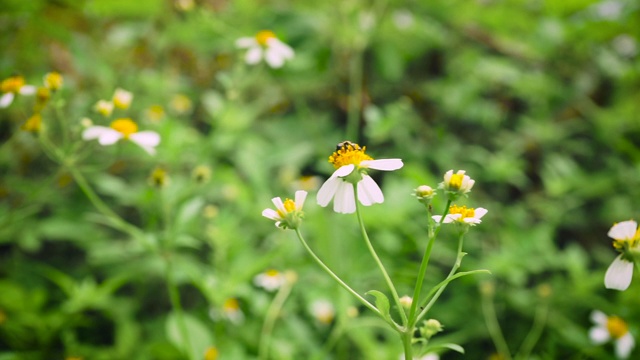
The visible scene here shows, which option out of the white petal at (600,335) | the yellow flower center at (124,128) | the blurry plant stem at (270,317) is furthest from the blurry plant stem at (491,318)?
the yellow flower center at (124,128)

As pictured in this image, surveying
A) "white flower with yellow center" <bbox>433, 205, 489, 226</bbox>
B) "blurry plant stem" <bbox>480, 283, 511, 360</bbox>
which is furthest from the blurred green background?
"white flower with yellow center" <bbox>433, 205, 489, 226</bbox>

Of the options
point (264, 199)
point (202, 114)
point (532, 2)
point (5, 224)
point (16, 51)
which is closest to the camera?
point (5, 224)

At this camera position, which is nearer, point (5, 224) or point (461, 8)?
point (5, 224)

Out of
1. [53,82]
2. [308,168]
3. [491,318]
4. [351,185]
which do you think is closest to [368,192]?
[351,185]

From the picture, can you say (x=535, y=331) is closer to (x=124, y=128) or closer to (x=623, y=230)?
(x=623, y=230)

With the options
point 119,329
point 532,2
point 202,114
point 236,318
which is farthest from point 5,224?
point 532,2

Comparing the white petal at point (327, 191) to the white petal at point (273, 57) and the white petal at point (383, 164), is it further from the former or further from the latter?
the white petal at point (273, 57)

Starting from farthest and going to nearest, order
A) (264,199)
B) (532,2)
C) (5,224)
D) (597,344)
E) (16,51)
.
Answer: (532,2) < (16,51) < (264,199) < (597,344) < (5,224)

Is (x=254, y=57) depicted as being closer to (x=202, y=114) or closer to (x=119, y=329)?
(x=119, y=329)
